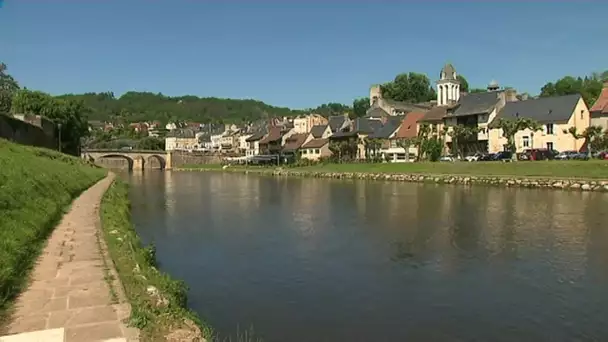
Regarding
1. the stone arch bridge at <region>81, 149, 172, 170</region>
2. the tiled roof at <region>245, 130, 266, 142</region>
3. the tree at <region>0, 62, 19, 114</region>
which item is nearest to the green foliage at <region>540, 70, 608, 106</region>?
the tiled roof at <region>245, 130, 266, 142</region>

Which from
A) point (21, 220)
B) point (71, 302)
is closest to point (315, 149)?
point (21, 220)

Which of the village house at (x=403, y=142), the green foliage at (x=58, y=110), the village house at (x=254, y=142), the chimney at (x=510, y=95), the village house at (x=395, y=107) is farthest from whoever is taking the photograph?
the village house at (x=254, y=142)

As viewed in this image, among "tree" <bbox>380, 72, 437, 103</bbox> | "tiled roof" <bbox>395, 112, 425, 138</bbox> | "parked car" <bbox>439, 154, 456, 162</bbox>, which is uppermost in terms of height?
"tree" <bbox>380, 72, 437, 103</bbox>

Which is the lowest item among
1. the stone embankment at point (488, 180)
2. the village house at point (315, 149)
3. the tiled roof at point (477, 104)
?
the stone embankment at point (488, 180)

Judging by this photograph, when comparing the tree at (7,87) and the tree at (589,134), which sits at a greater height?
the tree at (7,87)

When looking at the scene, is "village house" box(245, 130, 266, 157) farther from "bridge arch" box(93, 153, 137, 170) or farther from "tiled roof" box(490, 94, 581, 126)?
"tiled roof" box(490, 94, 581, 126)

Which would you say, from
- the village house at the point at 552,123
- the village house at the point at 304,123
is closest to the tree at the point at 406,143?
the village house at the point at 552,123

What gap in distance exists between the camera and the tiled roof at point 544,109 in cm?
5866

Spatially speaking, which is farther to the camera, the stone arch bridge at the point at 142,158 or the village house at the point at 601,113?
the stone arch bridge at the point at 142,158

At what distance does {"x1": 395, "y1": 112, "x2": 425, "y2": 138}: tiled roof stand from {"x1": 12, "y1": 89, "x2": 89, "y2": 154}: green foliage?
1921 inches

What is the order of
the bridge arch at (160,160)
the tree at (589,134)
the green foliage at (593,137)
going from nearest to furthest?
the tree at (589,134), the green foliage at (593,137), the bridge arch at (160,160)

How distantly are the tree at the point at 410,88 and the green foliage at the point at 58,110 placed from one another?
75.3m

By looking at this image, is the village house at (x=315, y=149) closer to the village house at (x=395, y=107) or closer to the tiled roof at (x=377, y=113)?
the tiled roof at (x=377, y=113)

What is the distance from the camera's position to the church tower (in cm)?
8894
